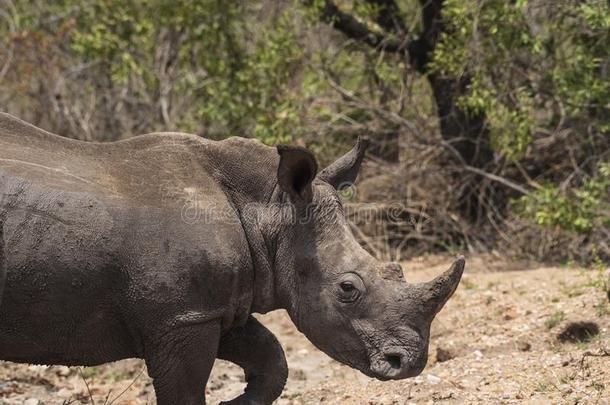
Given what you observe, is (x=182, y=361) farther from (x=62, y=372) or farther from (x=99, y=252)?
(x=62, y=372)

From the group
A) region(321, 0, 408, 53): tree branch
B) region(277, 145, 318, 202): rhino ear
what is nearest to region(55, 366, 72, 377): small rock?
region(277, 145, 318, 202): rhino ear

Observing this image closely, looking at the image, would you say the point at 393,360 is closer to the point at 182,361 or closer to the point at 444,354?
the point at 182,361

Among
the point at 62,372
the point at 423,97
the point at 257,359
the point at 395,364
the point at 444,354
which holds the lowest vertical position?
the point at 62,372

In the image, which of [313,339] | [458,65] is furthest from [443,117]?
[313,339]

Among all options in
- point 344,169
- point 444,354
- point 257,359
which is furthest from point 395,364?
point 444,354

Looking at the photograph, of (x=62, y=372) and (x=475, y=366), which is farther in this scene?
(x=62, y=372)

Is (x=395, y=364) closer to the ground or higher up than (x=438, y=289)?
closer to the ground

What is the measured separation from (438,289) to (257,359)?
1.00m

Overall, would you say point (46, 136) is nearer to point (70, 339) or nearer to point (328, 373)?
point (70, 339)

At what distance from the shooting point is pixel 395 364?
482cm

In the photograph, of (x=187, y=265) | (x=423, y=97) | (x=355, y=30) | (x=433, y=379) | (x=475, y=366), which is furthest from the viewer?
(x=423, y=97)

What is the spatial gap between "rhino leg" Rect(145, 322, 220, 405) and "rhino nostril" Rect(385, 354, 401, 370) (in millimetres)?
791

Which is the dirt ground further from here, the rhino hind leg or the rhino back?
the rhino hind leg

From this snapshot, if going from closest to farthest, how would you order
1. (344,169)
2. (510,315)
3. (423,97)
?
(344,169), (510,315), (423,97)
